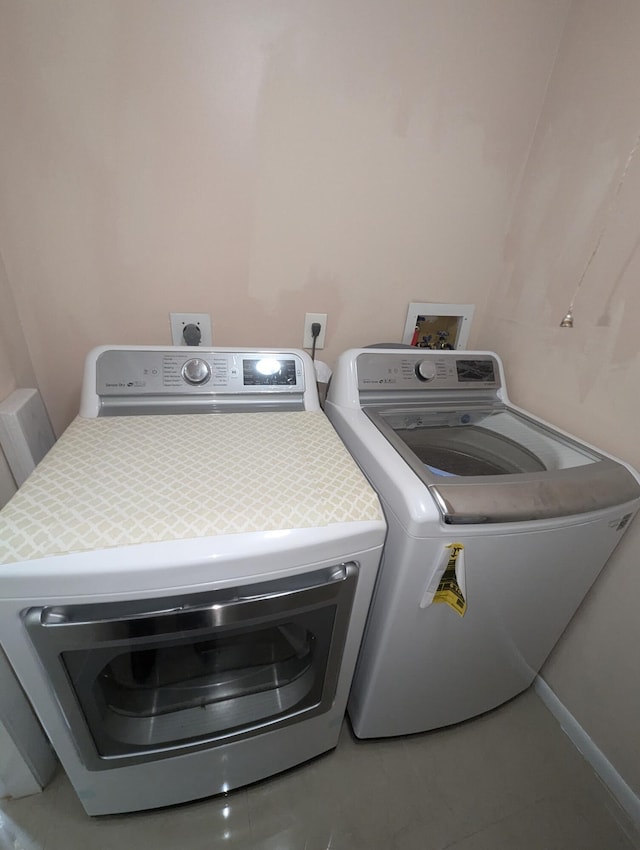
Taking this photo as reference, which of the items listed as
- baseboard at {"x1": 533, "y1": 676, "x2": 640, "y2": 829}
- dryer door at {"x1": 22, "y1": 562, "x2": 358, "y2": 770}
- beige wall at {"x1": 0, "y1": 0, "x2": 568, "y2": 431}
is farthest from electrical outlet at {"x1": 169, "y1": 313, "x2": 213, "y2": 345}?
baseboard at {"x1": 533, "y1": 676, "x2": 640, "y2": 829}

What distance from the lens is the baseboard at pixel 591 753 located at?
966 millimetres

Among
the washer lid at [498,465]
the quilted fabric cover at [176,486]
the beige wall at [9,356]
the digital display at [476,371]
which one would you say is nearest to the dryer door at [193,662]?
the quilted fabric cover at [176,486]

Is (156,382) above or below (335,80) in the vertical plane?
below

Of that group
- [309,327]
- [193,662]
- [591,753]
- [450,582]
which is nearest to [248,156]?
[309,327]

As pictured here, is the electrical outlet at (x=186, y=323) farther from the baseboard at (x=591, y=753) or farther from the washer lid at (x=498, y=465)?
the baseboard at (x=591, y=753)

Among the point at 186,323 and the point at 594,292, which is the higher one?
the point at 594,292

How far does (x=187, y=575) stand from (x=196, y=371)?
23.0 inches

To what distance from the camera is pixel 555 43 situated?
40.7 inches

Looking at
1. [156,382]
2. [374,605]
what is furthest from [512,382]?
[156,382]

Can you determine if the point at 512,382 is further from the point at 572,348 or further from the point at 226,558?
the point at 226,558

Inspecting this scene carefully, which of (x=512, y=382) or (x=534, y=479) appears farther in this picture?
(x=512, y=382)

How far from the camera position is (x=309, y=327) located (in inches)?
47.8

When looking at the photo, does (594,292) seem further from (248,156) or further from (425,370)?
(248,156)

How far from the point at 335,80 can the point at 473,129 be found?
1.47 ft
